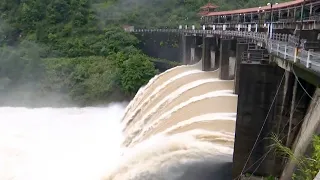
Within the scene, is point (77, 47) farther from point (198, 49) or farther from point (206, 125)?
point (206, 125)

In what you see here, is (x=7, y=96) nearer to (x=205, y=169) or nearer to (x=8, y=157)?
(x=8, y=157)

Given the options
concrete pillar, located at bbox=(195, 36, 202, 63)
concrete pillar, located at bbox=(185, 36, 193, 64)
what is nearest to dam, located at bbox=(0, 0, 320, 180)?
concrete pillar, located at bbox=(195, 36, 202, 63)

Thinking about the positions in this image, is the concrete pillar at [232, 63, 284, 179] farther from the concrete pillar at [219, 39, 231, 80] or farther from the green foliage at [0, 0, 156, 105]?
the green foliage at [0, 0, 156, 105]

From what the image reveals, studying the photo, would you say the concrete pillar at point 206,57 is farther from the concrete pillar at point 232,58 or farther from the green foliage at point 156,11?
the green foliage at point 156,11

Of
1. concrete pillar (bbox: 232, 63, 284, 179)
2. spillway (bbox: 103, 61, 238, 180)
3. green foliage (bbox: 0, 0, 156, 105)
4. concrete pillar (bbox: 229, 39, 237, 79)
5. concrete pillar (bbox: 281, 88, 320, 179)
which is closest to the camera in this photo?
concrete pillar (bbox: 281, 88, 320, 179)

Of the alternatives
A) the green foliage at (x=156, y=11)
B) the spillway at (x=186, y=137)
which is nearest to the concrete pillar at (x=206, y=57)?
the spillway at (x=186, y=137)

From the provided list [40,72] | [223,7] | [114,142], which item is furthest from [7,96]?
[223,7]
